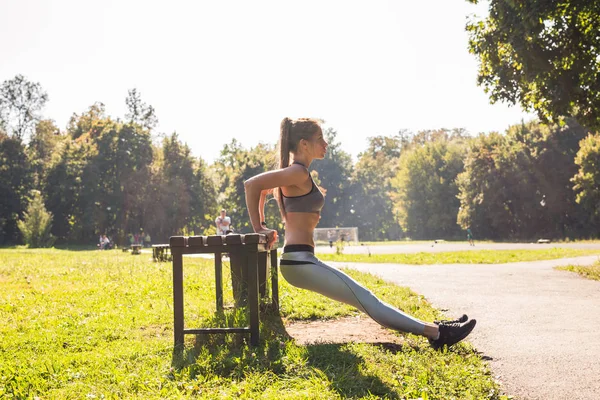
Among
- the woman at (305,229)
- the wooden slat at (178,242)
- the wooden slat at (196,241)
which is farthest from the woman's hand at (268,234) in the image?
the wooden slat at (178,242)

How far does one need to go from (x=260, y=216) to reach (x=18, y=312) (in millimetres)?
4413

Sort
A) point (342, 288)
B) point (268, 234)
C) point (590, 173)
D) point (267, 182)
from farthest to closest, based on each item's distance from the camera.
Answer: point (590, 173) < point (268, 234) < point (342, 288) < point (267, 182)

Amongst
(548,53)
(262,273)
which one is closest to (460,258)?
(548,53)

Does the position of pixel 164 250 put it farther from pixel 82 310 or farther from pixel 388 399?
pixel 388 399

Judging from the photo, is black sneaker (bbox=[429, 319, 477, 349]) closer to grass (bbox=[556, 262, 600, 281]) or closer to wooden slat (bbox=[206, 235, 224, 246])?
wooden slat (bbox=[206, 235, 224, 246])

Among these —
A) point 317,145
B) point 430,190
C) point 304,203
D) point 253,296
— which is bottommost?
point 253,296

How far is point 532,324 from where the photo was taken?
20.1ft

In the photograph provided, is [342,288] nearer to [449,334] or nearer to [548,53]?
[449,334]

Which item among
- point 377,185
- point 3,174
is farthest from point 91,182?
point 377,185

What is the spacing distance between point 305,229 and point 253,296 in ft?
2.30

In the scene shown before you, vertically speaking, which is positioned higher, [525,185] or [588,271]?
[525,185]

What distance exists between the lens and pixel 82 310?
741 centimetres

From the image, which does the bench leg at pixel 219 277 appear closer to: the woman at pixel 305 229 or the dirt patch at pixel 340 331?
the dirt patch at pixel 340 331

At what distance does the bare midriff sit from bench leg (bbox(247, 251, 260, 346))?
33 centimetres
